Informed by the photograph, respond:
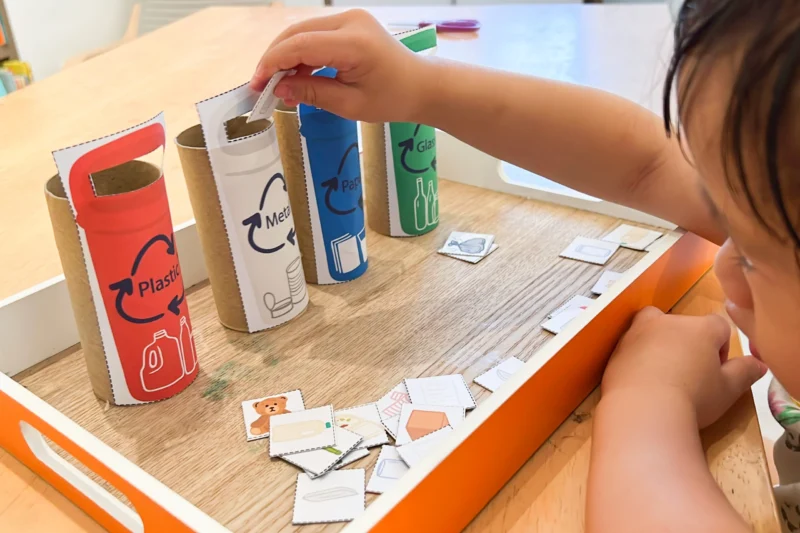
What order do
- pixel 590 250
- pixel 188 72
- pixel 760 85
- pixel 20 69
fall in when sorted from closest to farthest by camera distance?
pixel 760 85, pixel 590 250, pixel 188 72, pixel 20 69

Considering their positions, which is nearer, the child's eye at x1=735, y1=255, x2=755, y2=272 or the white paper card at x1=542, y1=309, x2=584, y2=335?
the child's eye at x1=735, y1=255, x2=755, y2=272

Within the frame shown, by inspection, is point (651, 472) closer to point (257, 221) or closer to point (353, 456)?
point (353, 456)

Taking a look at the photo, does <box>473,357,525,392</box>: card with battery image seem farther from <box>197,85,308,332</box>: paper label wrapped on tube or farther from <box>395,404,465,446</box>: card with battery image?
<box>197,85,308,332</box>: paper label wrapped on tube

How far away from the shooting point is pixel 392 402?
56 centimetres

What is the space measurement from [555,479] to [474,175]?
1.72 feet

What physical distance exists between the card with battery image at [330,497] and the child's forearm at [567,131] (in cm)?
37

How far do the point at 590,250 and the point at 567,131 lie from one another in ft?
0.49

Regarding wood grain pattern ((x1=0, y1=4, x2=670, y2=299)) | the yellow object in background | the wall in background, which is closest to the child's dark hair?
wood grain pattern ((x1=0, y1=4, x2=670, y2=299))

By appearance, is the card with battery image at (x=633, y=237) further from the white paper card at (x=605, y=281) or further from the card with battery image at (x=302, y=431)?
the card with battery image at (x=302, y=431)

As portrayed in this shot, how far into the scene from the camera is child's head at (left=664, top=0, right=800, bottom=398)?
0.30m

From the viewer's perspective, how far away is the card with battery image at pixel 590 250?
2.49ft

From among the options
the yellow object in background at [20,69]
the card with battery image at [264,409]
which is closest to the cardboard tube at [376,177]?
the card with battery image at [264,409]

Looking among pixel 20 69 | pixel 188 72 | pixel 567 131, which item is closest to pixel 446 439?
pixel 567 131

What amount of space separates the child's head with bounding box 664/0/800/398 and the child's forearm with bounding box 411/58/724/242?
281 millimetres
